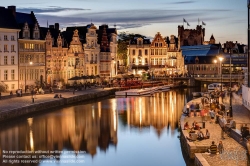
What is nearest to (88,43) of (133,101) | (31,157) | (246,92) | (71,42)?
(71,42)

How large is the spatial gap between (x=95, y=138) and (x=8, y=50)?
25.8 m

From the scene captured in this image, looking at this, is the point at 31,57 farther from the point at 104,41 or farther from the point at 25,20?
the point at 104,41

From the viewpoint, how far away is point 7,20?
56.8 m

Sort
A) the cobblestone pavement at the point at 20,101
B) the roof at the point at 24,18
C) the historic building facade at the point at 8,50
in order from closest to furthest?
the cobblestone pavement at the point at 20,101 < the historic building facade at the point at 8,50 < the roof at the point at 24,18

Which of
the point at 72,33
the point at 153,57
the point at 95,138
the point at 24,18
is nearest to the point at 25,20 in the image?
the point at 24,18

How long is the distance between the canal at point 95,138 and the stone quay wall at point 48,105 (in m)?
0.62

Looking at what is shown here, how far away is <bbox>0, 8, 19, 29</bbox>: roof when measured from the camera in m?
56.0

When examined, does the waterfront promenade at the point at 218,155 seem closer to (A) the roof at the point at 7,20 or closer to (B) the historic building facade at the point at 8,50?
(B) the historic building facade at the point at 8,50

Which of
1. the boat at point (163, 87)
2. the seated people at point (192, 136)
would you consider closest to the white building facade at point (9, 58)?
the boat at point (163, 87)

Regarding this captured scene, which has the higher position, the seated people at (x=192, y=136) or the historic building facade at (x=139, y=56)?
the historic building facade at (x=139, y=56)

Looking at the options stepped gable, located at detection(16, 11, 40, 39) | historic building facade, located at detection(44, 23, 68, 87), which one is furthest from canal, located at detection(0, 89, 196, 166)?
historic building facade, located at detection(44, 23, 68, 87)

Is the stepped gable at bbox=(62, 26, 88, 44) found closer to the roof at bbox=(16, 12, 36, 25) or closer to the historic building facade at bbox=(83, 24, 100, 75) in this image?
the historic building facade at bbox=(83, 24, 100, 75)

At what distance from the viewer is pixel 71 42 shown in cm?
7069

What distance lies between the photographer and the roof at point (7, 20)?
56031 millimetres
